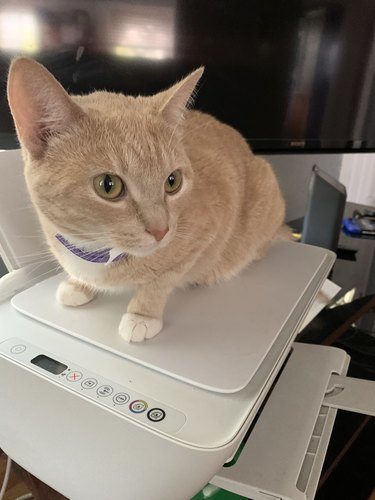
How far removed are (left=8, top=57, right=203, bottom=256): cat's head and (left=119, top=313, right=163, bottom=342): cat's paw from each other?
10 centimetres

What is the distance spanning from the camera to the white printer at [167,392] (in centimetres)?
45

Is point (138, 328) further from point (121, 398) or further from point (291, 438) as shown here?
point (291, 438)

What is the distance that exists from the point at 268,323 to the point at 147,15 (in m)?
0.77

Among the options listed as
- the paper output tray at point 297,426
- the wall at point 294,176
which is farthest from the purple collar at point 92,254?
the wall at point 294,176

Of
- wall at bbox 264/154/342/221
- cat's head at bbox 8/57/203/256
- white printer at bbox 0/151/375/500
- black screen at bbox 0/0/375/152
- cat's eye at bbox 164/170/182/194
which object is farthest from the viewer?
wall at bbox 264/154/342/221

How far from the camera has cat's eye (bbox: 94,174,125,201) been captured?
1.84ft

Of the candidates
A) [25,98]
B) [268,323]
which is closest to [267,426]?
[268,323]

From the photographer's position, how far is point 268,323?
2.15 ft

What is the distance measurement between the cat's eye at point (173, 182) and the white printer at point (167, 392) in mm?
200

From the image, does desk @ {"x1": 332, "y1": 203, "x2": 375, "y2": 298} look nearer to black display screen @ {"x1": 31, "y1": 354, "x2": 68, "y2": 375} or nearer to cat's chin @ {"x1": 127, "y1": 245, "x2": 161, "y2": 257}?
cat's chin @ {"x1": 127, "y1": 245, "x2": 161, "y2": 257}

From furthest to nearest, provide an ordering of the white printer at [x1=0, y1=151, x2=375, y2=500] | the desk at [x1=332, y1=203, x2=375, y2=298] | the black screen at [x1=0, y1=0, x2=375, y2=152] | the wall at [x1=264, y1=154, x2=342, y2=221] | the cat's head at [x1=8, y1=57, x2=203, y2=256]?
1. the wall at [x1=264, y1=154, x2=342, y2=221]
2. the desk at [x1=332, y1=203, x2=375, y2=298]
3. the black screen at [x1=0, y1=0, x2=375, y2=152]
4. the cat's head at [x1=8, y1=57, x2=203, y2=256]
5. the white printer at [x1=0, y1=151, x2=375, y2=500]

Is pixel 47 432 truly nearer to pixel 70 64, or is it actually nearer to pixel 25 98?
pixel 25 98

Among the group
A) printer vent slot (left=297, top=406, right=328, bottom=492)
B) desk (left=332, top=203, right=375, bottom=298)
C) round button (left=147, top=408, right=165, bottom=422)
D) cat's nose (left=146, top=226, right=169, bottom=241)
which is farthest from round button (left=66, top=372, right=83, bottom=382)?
desk (left=332, top=203, right=375, bottom=298)

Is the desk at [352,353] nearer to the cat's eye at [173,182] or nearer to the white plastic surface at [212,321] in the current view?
the white plastic surface at [212,321]
